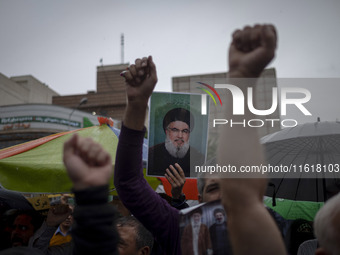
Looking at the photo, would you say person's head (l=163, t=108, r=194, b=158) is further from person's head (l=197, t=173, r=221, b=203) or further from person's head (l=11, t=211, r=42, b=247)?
person's head (l=11, t=211, r=42, b=247)

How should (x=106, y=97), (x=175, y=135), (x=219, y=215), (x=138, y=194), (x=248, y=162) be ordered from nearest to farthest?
1. (x=248, y=162)
2. (x=219, y=215)
3. (x=138, y=194)
4. (x=175, y=135)
5. (x=106, y=97)

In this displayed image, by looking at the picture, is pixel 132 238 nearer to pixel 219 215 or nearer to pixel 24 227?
pixel 219 215

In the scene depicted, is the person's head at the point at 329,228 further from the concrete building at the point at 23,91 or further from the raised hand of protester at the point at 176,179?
the concrete building at the point at 23,91

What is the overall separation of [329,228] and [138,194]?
762 millimetres

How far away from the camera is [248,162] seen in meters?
0.79

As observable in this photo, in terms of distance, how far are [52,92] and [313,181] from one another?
40463 millimetres

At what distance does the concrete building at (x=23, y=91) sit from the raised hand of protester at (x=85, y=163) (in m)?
33.2

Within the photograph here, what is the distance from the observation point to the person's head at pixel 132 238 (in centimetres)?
189

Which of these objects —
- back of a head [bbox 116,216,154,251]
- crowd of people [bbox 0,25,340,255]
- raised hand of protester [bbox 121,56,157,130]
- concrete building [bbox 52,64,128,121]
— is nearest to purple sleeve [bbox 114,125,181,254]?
crowd of people [bbox 0,25,340,255]

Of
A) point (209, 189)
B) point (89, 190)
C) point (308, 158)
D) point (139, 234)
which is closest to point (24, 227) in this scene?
point (139, 234)

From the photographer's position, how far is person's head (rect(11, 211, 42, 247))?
2.75 m

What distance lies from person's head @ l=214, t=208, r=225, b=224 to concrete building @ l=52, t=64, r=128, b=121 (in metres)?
35.3

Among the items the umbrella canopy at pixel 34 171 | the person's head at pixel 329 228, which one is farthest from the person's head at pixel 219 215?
the umbrella canopy at pixel 34 171

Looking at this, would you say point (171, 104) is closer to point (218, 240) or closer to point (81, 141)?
point (218, 240)
